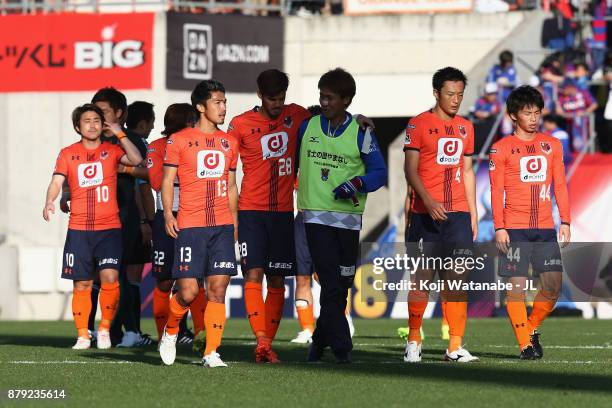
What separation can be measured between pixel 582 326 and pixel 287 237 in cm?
783

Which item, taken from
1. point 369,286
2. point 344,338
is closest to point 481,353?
point 344,338

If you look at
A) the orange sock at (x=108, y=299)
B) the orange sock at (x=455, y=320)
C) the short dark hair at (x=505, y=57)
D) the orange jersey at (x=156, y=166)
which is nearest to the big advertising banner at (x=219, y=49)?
the short dark hair at (x=505, y=57)

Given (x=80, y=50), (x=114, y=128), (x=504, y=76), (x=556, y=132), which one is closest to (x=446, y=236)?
(x=114, y=128)

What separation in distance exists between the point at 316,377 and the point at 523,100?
3.20 m

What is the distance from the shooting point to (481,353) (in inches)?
488

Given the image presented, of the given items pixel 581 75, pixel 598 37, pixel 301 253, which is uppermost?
pixel 598 37

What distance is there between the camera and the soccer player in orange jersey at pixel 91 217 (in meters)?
12.8

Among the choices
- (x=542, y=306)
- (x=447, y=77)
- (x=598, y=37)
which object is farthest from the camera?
(x=598, y=37)

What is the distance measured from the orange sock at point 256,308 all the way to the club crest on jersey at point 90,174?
7.63 ft

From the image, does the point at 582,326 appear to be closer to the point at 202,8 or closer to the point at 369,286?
the point at 369,286

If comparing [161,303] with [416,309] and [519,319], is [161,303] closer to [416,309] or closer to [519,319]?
[416,309]

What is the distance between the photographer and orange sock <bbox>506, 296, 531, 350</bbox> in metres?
11.6

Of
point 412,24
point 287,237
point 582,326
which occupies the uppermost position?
point 412,24

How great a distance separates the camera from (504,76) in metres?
24.7
